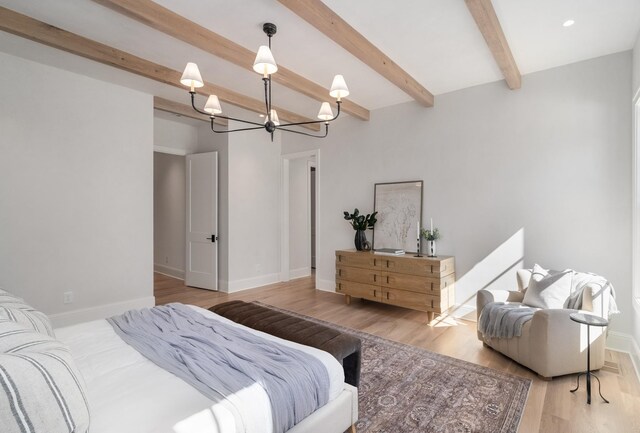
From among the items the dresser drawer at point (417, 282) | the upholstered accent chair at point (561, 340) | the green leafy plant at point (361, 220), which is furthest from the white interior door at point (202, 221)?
the upholstered accent chair at point (561, 340)

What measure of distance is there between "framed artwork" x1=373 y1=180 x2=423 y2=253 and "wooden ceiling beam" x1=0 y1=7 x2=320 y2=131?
2.41m

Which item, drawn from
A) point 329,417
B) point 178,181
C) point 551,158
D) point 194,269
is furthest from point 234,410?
point 178,181

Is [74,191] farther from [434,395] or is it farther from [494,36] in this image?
[494,36]

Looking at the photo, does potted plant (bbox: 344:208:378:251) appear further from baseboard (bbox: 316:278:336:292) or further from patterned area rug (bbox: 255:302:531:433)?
patterned area rug (bbox: 255:302:531:433)

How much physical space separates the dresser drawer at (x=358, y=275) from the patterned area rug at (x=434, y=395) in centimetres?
133

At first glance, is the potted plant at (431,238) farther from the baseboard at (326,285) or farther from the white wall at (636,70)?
the white wall at (636,70)

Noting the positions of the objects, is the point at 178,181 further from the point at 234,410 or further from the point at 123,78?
the point at 234,410

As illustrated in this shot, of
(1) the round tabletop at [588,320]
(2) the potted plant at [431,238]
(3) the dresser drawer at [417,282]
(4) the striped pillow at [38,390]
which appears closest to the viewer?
(4) the striped pillow at [38,390]

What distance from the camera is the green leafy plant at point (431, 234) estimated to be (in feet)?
13.2

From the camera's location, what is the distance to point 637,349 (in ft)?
8.75

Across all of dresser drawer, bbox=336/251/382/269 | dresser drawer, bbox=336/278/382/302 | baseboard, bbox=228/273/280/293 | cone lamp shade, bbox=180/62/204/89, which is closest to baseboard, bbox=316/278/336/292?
dresser drawer, bbox=336/278/382/302

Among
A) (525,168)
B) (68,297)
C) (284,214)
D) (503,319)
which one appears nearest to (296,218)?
(284,214)

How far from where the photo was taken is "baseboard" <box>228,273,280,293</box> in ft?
17.2

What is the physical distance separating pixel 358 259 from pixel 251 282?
2.17 metres
